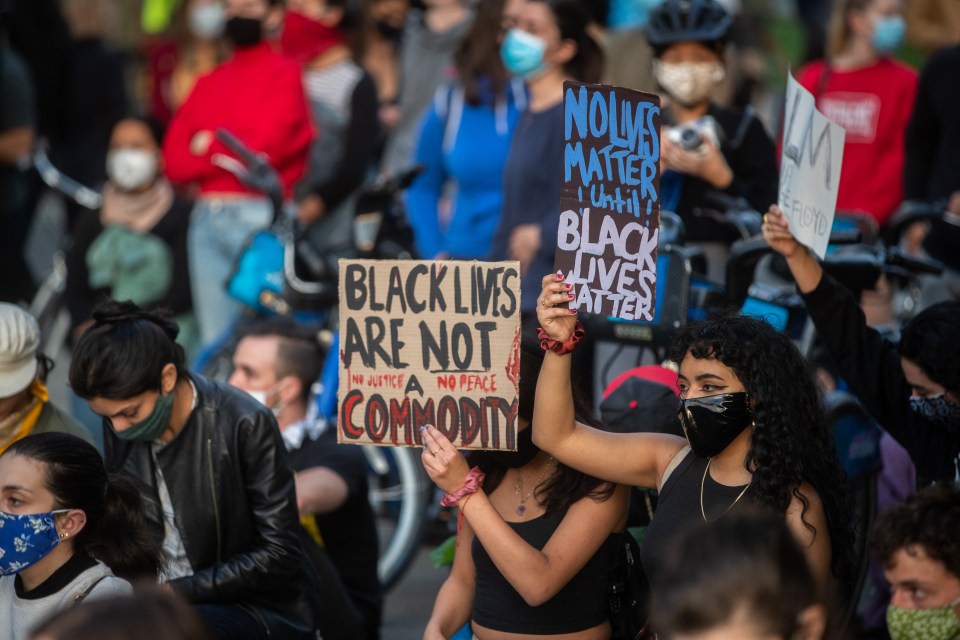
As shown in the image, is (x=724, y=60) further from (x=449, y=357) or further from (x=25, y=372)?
(x=25, y=372)

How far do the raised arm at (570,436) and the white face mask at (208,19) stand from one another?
675 cm

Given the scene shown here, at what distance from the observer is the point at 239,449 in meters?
5.00

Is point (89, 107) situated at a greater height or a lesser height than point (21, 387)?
lesser

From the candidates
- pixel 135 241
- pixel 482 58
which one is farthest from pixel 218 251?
pixel 482 58

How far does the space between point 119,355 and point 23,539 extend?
0.70 meters

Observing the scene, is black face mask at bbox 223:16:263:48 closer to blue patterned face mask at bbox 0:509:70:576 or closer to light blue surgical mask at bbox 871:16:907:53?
light blue surgical mask at bbox 871:16:907:53

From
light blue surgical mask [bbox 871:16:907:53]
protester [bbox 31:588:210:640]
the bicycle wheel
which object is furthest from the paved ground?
protester [bbox 31:588:210:640]

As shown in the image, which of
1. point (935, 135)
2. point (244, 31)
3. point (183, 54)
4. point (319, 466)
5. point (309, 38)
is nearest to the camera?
point (319, 466)

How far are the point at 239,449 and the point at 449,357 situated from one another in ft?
2.97

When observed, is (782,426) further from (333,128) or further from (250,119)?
(333,128)

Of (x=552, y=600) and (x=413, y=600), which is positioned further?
(x=413, y=600)

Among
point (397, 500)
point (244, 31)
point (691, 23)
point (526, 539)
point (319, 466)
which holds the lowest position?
point (397, 500)

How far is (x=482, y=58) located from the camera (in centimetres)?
740

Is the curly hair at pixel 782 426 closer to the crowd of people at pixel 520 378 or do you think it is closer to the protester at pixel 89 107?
the crowd of people at pixel 520 378
